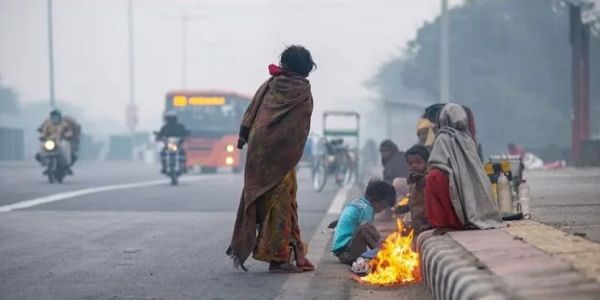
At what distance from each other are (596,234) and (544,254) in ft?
7.15

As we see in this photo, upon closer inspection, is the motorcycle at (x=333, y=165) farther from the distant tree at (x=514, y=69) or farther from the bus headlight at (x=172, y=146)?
the distant tree at (x=514, y=69)

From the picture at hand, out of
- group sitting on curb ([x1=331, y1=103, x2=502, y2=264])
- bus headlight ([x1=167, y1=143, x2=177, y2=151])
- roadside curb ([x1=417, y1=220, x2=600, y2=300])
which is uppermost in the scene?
bus headlight ([x1=167, y1=143, x2=177, y2=151])

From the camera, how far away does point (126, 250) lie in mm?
10156

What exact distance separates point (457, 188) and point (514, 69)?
148 ft

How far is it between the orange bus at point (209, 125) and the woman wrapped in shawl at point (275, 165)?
29.6 meters

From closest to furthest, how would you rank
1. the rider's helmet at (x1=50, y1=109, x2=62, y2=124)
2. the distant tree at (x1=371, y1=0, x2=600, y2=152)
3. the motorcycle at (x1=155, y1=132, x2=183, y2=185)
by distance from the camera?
the motorcycle at (x1=155, y1=132, x2=183, y2=185), the rider's helmet at (x1=50, y1=109, x2=62, y2=124), the distant tree at (x1=371, y1=0, x2=600, y2=152)

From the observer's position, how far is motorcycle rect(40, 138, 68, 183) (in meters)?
23.9

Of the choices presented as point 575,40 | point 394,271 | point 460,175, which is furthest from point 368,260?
point 575,40

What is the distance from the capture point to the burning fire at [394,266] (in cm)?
870

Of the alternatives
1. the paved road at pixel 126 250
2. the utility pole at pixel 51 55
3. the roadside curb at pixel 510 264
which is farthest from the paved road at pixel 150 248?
the utility pole at pixel 51 55

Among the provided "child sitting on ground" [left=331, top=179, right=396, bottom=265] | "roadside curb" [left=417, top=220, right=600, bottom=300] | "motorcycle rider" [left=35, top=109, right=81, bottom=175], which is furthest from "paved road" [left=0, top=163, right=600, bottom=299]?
"motorcycle rider" [left=35, top=109, right=81, bottom=175]

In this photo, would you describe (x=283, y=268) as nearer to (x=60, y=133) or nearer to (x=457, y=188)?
(x=457, y=188)

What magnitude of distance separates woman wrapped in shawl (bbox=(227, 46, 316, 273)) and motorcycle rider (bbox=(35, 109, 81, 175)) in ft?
52.6

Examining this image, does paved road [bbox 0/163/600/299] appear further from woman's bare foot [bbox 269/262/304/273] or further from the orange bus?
the orange bus
